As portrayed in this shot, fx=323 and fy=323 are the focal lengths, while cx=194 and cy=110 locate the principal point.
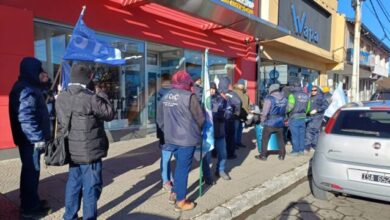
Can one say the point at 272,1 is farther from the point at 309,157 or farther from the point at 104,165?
the point at 104,165

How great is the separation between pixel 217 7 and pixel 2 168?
677 centimetres

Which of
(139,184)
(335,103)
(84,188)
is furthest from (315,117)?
(84,188)

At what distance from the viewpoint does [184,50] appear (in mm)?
10891

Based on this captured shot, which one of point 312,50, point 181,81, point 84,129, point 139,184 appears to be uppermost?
point 312,50

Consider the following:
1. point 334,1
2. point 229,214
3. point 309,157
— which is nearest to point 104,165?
point 229,214

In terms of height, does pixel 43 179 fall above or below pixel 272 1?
below

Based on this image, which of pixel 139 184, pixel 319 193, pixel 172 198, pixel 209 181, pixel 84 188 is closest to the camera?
pixel 84 188

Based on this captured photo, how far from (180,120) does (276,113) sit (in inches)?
133

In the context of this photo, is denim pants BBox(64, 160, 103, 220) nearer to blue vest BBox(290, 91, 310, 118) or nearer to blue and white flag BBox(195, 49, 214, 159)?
blue and white flag BBox(195, 49, 214, 159)

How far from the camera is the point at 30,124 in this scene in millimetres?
3604

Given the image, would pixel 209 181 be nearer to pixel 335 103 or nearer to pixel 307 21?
pixel 335 103

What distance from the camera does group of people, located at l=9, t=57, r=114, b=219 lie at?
316cm

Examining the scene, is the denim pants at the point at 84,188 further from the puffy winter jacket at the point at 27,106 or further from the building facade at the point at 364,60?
the building facade at the point at 364,60

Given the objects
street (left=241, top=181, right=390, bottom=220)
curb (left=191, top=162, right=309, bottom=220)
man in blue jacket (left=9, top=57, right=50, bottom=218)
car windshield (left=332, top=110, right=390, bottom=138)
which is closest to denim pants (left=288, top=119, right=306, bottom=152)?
curb (left=191, top=162, right=309, bottom=220)
